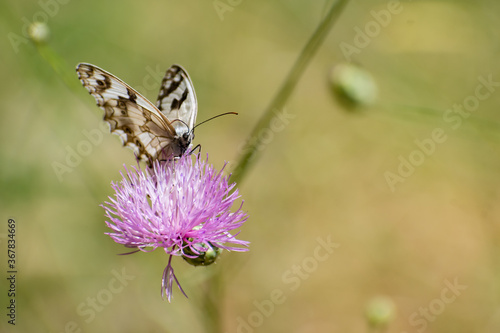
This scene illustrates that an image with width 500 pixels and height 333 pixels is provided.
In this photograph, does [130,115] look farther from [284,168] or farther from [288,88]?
[284,168]

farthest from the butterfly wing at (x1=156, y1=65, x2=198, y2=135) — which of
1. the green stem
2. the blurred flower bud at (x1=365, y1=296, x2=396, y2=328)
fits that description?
the blurred flower bud at (x1=365, y1=296, x2=396, y2=328)

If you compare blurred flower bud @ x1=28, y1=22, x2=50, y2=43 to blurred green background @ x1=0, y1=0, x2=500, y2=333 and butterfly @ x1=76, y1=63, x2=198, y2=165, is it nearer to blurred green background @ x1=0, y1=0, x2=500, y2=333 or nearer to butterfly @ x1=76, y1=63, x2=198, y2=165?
butterfly @ x1=76, y1=63, x2=198, y2=165

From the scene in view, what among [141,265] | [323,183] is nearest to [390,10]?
[323,183]

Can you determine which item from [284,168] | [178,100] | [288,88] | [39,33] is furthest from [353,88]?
[39,33]

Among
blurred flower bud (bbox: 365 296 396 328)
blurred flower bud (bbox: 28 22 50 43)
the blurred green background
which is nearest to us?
blurred flower bud (bbox: 28 22 50 43)

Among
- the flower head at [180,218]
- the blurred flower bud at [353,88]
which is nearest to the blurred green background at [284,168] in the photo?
the blurred flower bud at [353,88]

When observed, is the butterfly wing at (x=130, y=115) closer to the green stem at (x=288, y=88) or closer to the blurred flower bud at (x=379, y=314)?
the green stem at (x=288, y=88)

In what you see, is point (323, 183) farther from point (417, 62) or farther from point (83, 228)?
point (83, 228)
